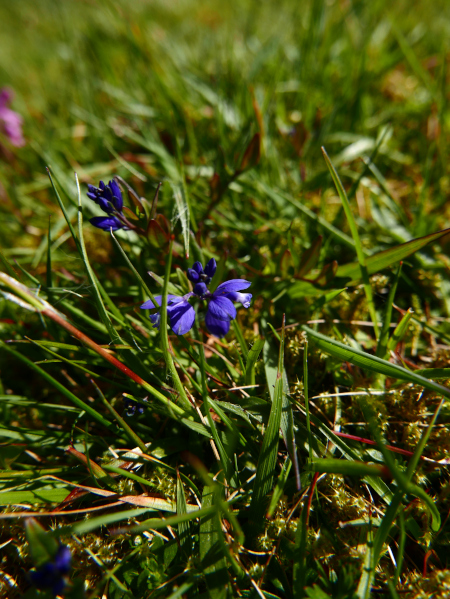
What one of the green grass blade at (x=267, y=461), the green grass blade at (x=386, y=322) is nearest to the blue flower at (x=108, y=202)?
the green grass blade at (x=267, y=461)

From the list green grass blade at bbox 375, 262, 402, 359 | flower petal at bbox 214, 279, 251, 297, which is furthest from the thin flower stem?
green grass blade at bbox 375, 262, 402, 359

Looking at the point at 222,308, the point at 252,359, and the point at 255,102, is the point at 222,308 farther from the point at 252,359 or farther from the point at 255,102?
the point at 255,102

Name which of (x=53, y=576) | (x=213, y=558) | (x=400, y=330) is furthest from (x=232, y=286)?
(x=53, y=576)

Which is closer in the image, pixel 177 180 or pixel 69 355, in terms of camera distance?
pixel 69 355

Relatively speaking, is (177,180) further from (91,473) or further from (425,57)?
(425,57)

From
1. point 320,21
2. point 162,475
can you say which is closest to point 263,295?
point 162,475

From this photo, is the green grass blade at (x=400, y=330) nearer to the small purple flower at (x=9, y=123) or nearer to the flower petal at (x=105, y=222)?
the flower petal at (x=105, y=222)

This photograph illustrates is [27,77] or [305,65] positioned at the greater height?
[27,77]
